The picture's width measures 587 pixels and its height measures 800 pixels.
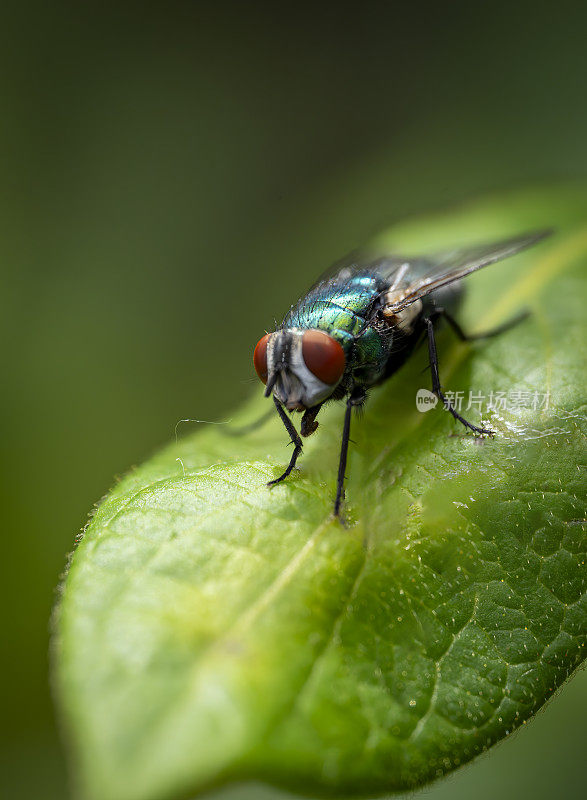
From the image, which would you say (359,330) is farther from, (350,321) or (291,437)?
(291,437)

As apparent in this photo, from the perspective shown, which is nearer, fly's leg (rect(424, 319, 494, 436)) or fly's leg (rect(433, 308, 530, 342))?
fly's leg (rect(424, 319, 494, 436))

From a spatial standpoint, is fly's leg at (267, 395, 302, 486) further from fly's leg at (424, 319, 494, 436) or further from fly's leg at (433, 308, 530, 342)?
fly's leg at (433, 308, 530, 342)

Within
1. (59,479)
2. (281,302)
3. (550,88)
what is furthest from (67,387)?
(550,88)

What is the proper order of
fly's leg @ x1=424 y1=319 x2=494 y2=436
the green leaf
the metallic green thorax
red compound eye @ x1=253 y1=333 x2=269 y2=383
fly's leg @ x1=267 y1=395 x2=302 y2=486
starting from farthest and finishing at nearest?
1. the metallic green thorax
2. red compound eye @ x1=253 y1=333 x2=269 y2=383
3. fly's leg @ x1=267 y1=395 x2=302 y2=486
4. fly's leg @ x1=424 y1=319 x2=494 y2=436
5. the green leaf

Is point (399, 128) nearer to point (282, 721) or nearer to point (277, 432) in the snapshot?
point (277, 432)

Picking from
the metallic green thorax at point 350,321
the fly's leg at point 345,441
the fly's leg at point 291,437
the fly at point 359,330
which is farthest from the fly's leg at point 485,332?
the fly's leg at point 291,437

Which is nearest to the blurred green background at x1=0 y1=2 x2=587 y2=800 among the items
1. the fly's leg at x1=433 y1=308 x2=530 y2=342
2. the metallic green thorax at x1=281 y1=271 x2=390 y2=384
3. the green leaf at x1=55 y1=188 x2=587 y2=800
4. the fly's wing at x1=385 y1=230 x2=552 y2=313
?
the fly's wing at x1=385 y1=230 x2=552 y2=313
